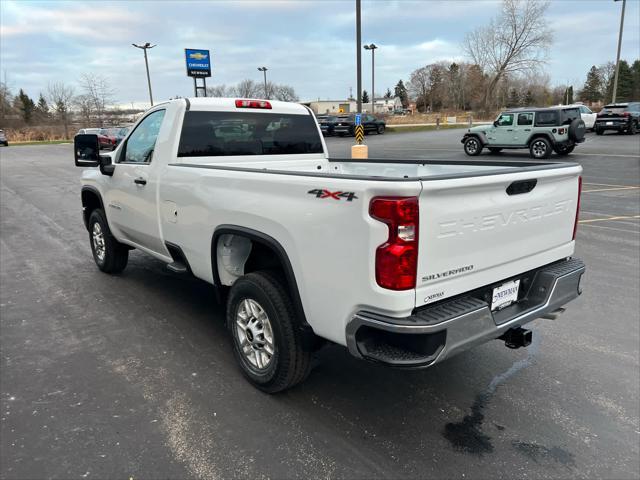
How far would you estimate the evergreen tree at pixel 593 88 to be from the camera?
282 feet

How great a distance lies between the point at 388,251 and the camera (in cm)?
234

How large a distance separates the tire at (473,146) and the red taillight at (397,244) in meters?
Result: 20.0

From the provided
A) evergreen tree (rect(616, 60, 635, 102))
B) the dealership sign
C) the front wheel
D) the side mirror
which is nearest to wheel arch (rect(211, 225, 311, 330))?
the side mirror

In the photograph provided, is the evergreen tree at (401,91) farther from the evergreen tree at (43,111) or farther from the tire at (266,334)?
the tire at (266,334)

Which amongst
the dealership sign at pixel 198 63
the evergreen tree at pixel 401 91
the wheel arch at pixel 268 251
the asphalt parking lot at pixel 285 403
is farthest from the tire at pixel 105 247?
the evergreen tree at pixel 401 91

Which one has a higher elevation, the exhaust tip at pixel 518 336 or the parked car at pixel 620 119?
the parked car at pixel 620 119

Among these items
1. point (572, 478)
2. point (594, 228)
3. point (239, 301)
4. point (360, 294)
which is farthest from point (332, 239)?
point (594, 228)

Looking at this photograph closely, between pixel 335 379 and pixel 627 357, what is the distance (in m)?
2.32

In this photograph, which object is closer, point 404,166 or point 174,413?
point 174,413

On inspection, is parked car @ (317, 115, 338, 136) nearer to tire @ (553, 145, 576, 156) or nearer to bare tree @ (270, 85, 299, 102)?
tire @ (553, 145, 576, 156)

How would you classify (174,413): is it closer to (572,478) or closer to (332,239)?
(332,239)

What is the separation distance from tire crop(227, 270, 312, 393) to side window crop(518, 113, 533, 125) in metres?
18.7

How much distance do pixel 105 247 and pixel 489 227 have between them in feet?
15.3

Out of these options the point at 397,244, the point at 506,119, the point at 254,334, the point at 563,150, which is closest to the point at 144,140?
the point at 254,334
